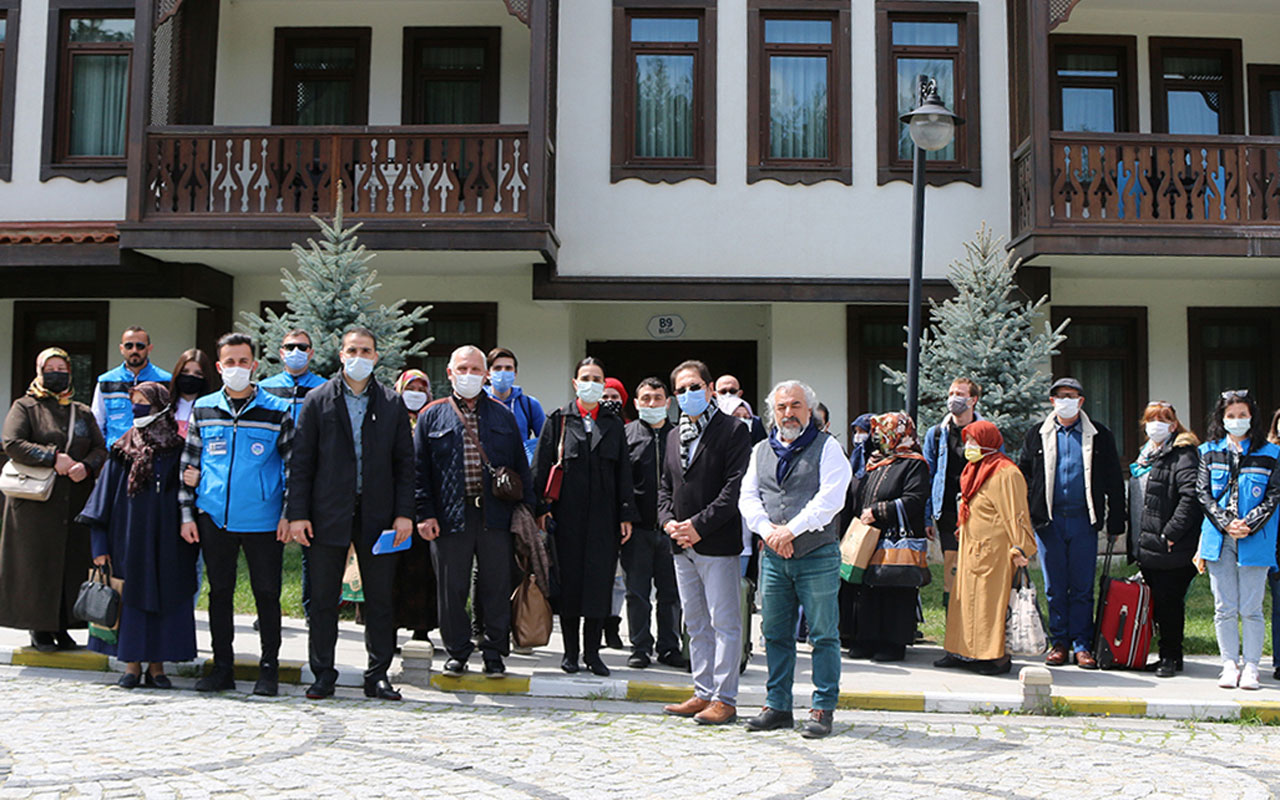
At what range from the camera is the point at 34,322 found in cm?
1628

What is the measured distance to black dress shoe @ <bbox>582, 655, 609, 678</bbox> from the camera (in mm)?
7859

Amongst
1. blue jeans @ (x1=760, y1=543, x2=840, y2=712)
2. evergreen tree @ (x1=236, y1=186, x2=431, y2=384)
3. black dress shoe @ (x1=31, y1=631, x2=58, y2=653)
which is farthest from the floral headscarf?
black dress shoe @ (x1=31, y1=631, x2=58, y2=653)

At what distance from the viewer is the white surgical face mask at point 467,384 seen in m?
7.66

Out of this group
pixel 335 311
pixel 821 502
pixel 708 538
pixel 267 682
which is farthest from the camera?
pixel 335 311

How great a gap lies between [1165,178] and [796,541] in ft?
32.8

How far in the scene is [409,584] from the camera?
27.4 feet

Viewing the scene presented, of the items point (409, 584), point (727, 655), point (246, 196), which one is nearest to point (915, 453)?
point (727, 655)

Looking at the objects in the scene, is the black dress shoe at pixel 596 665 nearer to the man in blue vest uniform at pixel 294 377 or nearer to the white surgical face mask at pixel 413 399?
the man in blue vest uniform at pixel 294 377

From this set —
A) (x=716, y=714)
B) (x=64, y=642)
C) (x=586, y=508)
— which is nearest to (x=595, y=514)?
(x=586, y=508)

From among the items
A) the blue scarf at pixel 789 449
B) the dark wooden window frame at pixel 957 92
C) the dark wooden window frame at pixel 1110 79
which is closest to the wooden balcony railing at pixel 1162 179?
the dark wooden window frame at pixel 957 92

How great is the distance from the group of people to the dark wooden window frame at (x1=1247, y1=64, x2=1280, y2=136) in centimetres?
929

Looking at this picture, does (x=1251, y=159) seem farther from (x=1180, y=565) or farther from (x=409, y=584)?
(x=409, y=584)

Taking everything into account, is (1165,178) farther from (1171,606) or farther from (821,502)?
(821,502)

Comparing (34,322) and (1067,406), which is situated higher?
(34,322)
